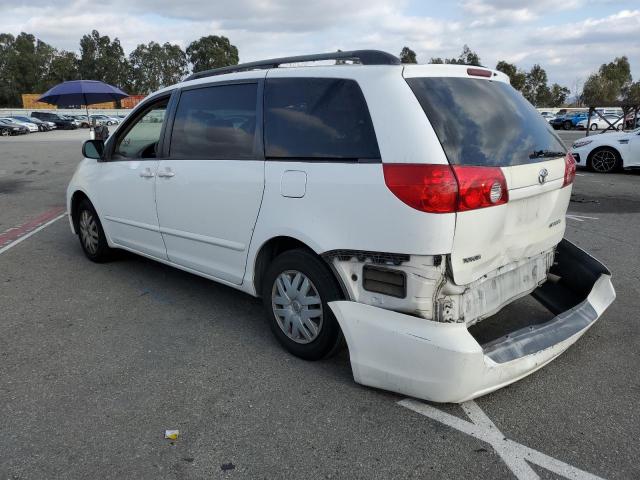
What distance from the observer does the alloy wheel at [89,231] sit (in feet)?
18.6

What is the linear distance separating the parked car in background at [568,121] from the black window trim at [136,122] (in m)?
44.2

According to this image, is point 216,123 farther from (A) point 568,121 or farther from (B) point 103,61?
(B) point 103,61

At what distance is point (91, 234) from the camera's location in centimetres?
575

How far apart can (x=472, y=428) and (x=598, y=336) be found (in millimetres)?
1616

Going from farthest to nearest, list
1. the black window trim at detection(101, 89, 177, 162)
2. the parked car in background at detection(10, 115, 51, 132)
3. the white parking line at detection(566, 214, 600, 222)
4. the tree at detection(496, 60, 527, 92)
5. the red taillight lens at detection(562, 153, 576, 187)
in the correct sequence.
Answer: the tree at detection(496, 60, 527, 92), the parked car in background at detection(10, 115, 51, 132), the white parking line at detection(566, 214, 600, 222), the black window trim at detection(101, 89, 177, 162), the red taillight lens at detection(562, 153, 576, 187)

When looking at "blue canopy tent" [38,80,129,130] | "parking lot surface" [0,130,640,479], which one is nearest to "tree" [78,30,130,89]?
"blue canopy tent" [38,80,129,130]

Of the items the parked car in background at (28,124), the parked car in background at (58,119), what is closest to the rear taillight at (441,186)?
the parked car in background at (28,124)

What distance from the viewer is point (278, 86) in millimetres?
3545

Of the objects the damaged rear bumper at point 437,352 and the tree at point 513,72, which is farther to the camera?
the tree at point 513,72

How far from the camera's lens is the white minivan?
2.79 metres

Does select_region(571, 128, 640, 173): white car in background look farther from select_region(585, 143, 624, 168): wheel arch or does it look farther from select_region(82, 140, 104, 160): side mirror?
select_region(82, 140, 104, 160): side mirror

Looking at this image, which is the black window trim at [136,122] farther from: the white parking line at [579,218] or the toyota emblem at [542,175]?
the white parking line at [579,218]

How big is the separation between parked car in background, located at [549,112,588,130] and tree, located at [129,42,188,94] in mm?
86713

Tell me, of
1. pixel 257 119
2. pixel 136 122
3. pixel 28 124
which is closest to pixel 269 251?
pixel 257 119
